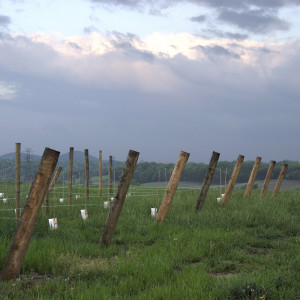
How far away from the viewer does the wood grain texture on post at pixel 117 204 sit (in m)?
7.72

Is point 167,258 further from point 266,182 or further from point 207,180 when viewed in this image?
point 266,182

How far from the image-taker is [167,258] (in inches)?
259

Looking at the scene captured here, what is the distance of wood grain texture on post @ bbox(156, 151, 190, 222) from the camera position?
10.2 m

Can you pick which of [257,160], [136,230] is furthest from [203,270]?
[257,160]

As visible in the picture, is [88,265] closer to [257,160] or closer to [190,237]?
[190,237]

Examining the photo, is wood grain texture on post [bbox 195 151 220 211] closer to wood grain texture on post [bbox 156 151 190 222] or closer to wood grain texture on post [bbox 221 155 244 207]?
wood grain texture on post [bbox 221 155 244 207]

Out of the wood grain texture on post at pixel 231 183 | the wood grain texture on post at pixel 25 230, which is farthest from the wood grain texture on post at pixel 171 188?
the wood grain texture on post at pixel 25 230

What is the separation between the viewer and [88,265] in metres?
5.75

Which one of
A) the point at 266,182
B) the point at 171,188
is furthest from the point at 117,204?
the point at 266,182

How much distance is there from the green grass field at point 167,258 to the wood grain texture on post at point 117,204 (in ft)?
0.72

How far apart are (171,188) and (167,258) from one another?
4066mm

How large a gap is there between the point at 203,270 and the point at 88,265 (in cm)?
177

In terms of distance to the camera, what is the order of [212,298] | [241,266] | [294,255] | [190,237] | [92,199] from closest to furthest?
[212,298] → [241,266] → [294,255] → [190,237] → [92,199]

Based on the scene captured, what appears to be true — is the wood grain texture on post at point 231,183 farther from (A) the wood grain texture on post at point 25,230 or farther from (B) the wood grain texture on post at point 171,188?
(A) the wood grain texture on post at point 25,230
